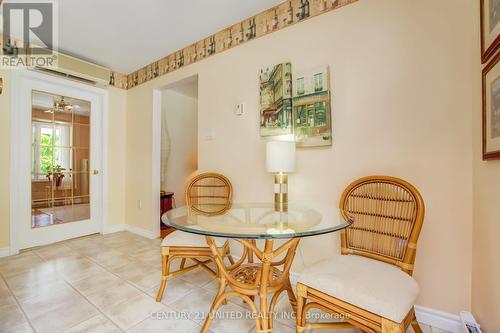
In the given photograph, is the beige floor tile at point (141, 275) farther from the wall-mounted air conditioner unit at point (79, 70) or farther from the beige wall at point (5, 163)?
the wall-mounted air conditioner unit at point (79, 70)

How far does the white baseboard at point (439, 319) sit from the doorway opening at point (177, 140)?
3.27 metres

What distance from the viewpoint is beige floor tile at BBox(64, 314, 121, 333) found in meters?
1.32

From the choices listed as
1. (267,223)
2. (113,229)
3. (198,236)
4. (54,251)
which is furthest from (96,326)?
(113,229)

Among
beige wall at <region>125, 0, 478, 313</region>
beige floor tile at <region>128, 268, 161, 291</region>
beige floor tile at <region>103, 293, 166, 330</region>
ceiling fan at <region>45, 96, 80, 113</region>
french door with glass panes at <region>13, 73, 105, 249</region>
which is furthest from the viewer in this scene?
ceiling fan at <region>45, 96, 80, 113</region>

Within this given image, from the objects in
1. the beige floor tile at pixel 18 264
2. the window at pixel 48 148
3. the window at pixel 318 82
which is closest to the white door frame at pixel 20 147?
the window at pixel 48 148

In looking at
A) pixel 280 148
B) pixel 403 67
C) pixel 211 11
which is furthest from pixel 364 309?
pixel 211 11

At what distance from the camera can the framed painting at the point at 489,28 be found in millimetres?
973

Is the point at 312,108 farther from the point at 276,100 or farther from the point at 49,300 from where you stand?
the point at 49,300

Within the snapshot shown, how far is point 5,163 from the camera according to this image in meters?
2.46

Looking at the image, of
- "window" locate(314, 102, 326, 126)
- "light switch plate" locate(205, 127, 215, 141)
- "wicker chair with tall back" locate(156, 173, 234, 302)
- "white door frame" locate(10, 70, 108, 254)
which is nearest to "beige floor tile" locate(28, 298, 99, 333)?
"wicker chair with tall back" locate(156, 173, 234, 302)

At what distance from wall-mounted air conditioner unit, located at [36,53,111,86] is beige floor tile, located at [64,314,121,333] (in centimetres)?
287

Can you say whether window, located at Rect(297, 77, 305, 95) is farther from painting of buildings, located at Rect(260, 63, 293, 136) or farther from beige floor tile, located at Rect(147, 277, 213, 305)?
beige floor tile, located at Rect(147, 277, 213, 305)

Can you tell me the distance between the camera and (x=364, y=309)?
92 centimetres

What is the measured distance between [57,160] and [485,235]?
4.19 meters
